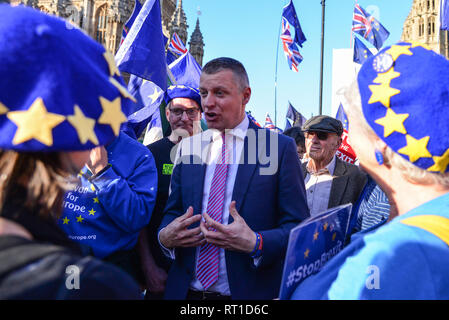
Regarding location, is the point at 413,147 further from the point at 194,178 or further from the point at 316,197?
the point at 316,197

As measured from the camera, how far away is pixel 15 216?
97 cm

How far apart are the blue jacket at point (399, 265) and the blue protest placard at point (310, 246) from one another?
168 mm

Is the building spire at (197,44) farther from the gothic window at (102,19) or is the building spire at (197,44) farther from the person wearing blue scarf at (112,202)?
the person wearing blue scarf at (112,202)

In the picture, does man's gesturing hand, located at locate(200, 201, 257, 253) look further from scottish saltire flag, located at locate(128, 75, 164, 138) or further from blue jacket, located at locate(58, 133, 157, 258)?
scottish saltire flag, located at locate(128, 75, 164, 138)

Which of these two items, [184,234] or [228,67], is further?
[228,67]

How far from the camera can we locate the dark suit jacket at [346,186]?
4207mm

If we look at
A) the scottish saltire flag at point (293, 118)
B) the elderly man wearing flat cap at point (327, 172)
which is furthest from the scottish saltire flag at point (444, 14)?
the scottish saltire flag at point (293, 118)

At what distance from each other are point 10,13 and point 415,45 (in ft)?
4.71

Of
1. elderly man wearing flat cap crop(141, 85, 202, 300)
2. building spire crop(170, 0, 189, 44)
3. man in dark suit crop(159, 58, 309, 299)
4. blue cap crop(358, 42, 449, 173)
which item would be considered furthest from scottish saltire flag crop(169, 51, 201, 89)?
building spire crop(170, 0, 189, 44)

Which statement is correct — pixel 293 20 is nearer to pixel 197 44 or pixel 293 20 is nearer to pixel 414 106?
pixel 414 106

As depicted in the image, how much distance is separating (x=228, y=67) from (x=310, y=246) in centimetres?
166

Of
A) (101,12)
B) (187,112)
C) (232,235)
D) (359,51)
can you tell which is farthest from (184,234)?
(101,12)

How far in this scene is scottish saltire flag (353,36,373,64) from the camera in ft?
39.1

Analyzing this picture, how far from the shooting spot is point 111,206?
258 cm
